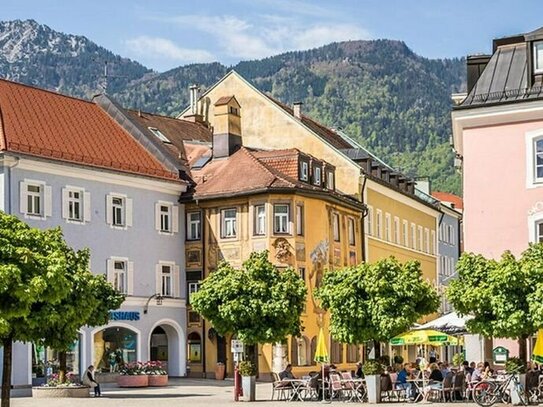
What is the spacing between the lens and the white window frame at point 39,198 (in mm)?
49281

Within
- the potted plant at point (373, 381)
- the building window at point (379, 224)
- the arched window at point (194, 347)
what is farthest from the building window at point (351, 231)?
the potted plant at point (373, 381)

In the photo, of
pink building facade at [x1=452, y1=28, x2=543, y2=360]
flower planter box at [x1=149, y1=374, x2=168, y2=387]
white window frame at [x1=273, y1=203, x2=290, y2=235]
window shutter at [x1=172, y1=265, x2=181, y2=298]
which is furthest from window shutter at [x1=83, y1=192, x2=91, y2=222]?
pink building facade at [x1=452, y1=28, x2=543, y2=360]

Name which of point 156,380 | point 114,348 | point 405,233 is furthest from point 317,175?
point 405,233

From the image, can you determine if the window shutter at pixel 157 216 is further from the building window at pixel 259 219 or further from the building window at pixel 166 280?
the building window at pixel 259 219

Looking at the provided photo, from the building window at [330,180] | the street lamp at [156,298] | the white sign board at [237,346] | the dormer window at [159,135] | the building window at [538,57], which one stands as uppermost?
the dormer window at [159,135]

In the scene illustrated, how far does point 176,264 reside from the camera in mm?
58406

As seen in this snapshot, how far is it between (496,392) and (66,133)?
89.0ft

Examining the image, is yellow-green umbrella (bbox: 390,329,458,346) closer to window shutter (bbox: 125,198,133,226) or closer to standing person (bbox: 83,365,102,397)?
standing person (bbox: 83,365,102,397)

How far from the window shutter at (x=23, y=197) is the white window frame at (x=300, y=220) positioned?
13.3 meters

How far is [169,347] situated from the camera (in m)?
58.4

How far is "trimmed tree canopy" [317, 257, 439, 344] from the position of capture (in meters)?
38.9

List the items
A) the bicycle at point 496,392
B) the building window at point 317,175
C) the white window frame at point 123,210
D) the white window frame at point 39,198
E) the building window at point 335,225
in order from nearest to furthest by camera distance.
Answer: the bicycle at point 496,392, the white window frame at point 39,198, the white window frame at point 123,210, the building window at point 317,175, the building window at point 335,225

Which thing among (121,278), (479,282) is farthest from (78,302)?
(121,278)

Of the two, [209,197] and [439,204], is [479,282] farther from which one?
[439,204]
